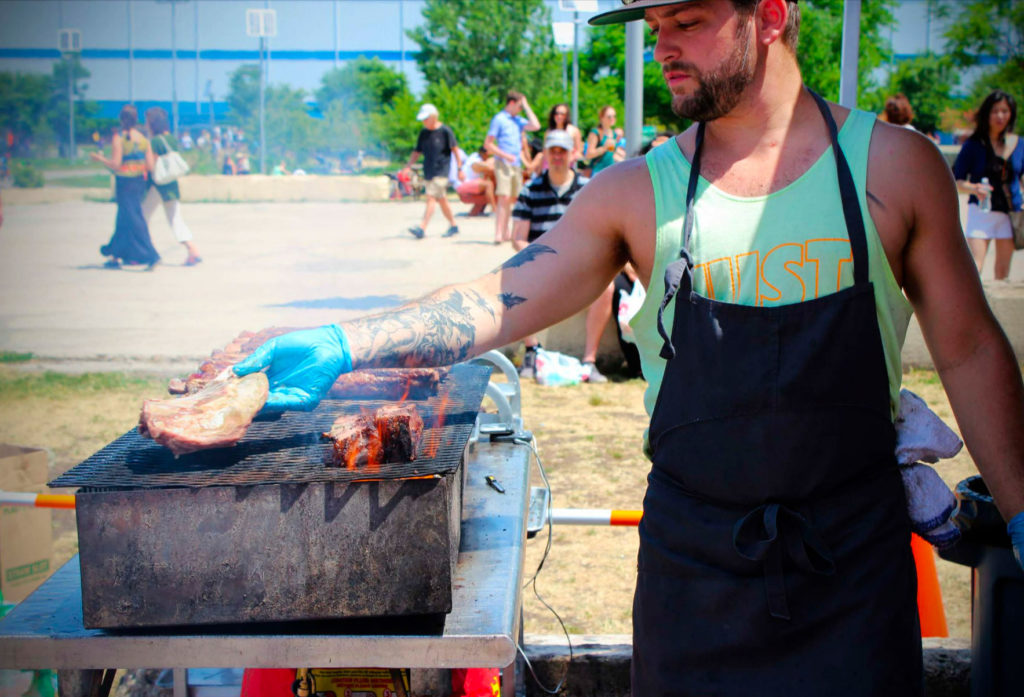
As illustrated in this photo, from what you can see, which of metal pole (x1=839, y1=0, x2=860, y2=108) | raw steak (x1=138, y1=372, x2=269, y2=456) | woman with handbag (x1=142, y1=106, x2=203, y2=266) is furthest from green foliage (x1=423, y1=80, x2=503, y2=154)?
raw steak (x1=138, y1=372, x2=269, y2=456)

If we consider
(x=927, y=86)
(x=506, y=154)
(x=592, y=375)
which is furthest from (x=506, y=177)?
(x=927, y=86)

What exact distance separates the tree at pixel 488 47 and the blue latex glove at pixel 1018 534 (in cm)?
4142

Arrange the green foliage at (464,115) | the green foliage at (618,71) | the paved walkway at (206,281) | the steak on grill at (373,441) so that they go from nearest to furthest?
the steak on grill at (373,441)
the paved walkway at (206,281)
the green foliage at (464,115)
the green foliage at (618,71)

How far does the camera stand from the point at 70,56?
29.2 metres

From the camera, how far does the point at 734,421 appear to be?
68.6 inches

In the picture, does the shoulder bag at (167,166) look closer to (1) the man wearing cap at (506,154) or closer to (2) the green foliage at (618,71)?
(1) the man wearing cap at (506,154)

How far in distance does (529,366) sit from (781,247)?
5.90m

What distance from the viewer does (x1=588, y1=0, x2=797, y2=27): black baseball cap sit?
1.79m

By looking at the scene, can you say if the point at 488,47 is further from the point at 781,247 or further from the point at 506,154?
the point at 781,247

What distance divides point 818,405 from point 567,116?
371 inches

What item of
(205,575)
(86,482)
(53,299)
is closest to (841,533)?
(205,575)

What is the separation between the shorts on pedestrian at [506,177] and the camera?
46.4 feet

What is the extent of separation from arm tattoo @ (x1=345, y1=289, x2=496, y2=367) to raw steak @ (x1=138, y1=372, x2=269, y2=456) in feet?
Result: 0.86

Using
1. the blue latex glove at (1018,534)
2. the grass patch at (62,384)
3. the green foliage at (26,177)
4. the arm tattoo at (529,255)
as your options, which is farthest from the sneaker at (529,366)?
the green foliage at (26,177)
